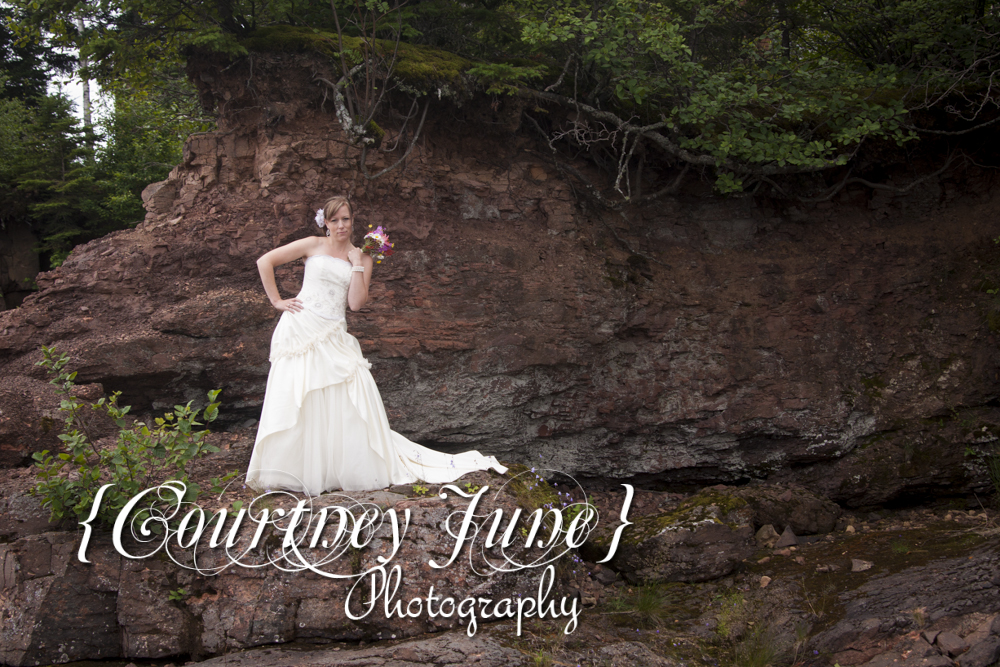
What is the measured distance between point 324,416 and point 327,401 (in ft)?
0.40

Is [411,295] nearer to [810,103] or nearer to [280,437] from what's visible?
[280,437]

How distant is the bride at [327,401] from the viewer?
18.0ft

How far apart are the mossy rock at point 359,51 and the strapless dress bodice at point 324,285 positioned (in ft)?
9.66

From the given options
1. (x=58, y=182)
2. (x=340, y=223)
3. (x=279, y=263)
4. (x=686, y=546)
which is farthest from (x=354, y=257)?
(x=58, y=182)

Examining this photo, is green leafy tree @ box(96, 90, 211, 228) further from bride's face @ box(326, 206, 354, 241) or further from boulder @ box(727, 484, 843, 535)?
boulder @ box(727, 484, 843, 535)

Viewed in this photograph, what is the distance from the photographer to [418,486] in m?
5.63

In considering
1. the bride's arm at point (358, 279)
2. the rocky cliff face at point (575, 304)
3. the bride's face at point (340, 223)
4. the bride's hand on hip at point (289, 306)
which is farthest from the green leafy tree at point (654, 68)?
the bride's hand on hip at point (289, 306)

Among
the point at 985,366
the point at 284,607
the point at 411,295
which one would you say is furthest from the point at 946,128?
the point at 284,607

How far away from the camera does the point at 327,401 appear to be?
18.6 feet

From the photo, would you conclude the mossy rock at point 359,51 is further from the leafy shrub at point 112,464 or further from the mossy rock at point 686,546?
the mossy rock at point 686,546

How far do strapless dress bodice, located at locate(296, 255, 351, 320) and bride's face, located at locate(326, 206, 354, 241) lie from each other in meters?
0.19

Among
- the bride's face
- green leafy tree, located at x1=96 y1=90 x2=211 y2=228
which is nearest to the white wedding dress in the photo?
the bride's face

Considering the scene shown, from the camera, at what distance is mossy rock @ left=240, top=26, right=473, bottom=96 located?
769 cm

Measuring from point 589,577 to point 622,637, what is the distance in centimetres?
112
